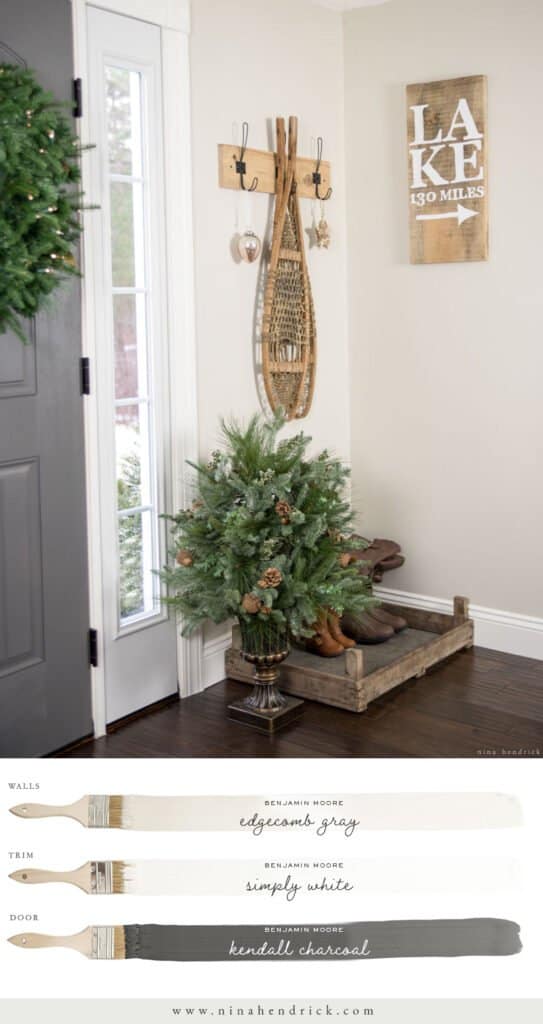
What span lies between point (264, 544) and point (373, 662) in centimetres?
89

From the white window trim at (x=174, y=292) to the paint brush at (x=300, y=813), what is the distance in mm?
2145

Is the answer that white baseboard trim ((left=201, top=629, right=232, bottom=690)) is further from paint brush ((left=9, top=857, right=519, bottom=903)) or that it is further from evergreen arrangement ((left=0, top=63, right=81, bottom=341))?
paint brush ((left=9, top=857, right=519, bottom=903))

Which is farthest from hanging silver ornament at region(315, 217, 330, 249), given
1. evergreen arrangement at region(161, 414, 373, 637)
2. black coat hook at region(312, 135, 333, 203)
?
evergreen arrangement at region(161, 414, 373, 637)

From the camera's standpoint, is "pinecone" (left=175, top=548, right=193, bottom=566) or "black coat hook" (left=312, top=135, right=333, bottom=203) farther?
"black coat hook" (left=312, top=135, right=333, bottom=203)

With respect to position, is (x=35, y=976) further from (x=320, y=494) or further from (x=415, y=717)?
(x=415, y=717)

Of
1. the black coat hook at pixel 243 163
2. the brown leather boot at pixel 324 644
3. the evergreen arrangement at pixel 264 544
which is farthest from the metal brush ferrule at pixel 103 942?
the black coat hook at pixel 243 163

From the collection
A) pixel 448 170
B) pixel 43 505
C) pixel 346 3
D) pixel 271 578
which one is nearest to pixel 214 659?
pixel 271 578

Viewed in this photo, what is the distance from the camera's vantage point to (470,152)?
12.8ft

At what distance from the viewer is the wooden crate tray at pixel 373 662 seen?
3.52 meters

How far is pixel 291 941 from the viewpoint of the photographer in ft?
3.61

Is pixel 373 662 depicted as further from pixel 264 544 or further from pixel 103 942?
pixel 103 942

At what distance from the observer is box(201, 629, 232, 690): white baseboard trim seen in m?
3.77

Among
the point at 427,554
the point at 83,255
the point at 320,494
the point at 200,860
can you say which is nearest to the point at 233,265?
the point at 83,255

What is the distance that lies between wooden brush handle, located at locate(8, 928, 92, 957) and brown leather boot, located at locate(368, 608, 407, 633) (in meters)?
2.93
